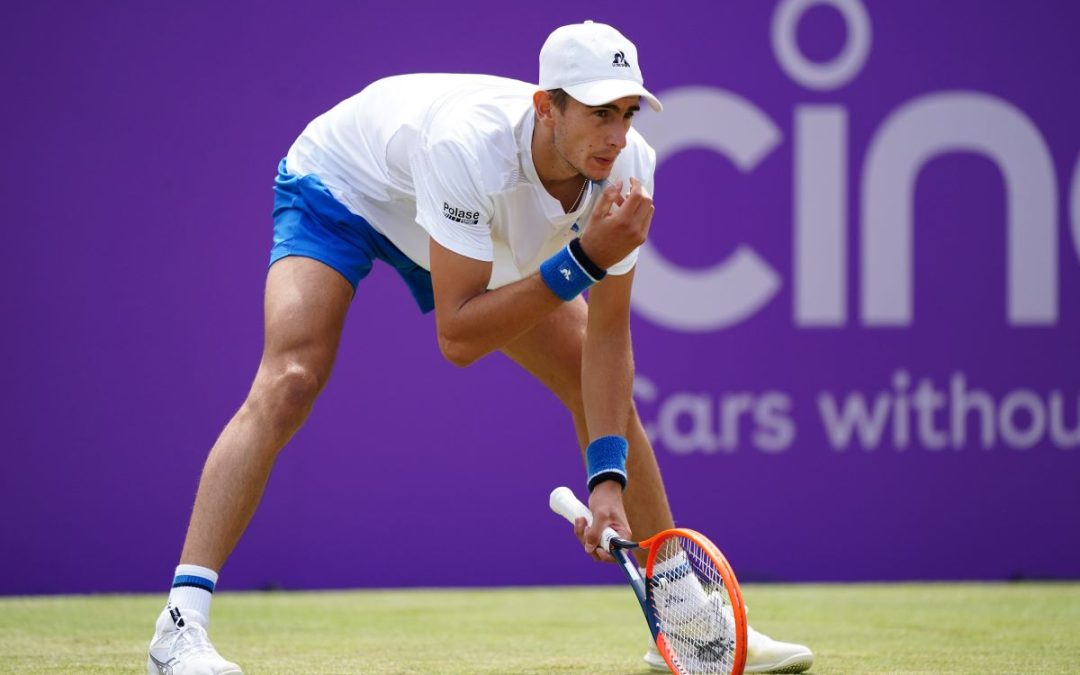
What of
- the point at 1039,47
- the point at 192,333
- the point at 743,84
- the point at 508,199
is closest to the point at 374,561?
Result: the point at 192,333

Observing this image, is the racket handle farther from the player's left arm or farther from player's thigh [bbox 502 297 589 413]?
player's thigh [bbox 502 297 589 413]

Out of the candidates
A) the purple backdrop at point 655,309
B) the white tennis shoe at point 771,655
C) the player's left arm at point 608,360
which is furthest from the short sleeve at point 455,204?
the purple backdrop at point 655,309

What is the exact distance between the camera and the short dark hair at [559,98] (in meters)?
3.10

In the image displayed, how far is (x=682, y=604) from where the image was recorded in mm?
3141

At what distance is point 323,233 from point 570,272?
73 cm

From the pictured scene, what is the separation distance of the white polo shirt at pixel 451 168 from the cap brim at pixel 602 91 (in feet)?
0.63

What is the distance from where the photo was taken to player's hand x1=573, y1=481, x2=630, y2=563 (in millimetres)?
3178

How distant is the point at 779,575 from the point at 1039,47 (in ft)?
6.95

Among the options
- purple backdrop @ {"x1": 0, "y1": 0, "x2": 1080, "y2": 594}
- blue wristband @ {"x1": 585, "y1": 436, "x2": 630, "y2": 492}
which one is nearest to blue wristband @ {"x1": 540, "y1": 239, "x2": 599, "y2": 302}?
blue wristband @ {"x1": 585, "y1": 436, "x2": 630, "y2": 492}

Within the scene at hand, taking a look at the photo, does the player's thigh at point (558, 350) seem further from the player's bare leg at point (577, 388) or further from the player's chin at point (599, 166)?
the player's chin at point (599, 166)

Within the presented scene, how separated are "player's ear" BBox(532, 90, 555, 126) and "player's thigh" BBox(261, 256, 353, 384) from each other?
571 millimetres

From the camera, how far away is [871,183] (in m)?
5.61

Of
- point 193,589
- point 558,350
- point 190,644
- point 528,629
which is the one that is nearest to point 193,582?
point 193,589

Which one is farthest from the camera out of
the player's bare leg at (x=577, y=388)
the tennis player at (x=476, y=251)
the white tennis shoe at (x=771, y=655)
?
the player's bare leg at (x=577, y=388)
